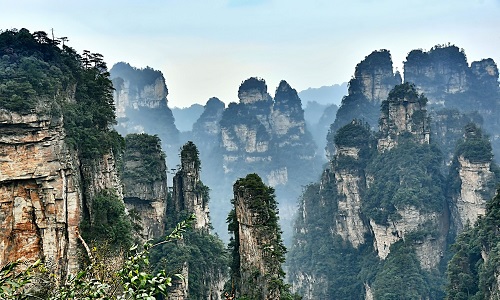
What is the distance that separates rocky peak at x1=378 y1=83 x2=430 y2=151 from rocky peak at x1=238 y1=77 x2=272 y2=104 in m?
69.8

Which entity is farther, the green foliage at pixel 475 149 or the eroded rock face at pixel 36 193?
the green foliage at pixel 475 149

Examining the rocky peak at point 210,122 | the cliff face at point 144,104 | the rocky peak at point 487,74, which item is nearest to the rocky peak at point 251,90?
the cliff face at point 144,104

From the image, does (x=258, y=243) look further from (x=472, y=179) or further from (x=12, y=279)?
(x=472, y=179)

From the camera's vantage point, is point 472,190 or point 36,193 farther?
point 472,190

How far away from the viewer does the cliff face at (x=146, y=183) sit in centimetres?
3491

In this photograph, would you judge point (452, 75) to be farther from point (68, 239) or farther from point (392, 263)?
point (68, 239)

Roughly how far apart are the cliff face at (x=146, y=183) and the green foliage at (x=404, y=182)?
2362cm

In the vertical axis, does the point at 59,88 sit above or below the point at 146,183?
above

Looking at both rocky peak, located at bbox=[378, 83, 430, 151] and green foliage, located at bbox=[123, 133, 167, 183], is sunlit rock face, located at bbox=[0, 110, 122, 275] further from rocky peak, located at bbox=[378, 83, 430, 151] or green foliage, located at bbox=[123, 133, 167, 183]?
rocky peak, located at bbox=[378, 83, 430, 151]

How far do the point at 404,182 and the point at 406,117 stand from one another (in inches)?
334

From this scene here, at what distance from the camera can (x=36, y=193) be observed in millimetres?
19875

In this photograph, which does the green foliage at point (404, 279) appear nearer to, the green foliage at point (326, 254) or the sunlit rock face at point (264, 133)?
the green foliage at point (326, 254)

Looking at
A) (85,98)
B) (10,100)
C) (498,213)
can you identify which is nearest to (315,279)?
(498,213)

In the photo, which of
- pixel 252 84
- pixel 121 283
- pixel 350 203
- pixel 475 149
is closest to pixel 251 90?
pixel 252 84
